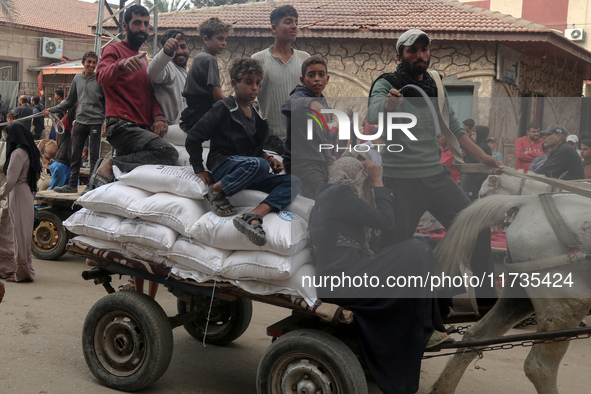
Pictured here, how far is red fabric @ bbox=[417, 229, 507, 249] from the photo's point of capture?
384 centimetres

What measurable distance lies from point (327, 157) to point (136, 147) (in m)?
1.55

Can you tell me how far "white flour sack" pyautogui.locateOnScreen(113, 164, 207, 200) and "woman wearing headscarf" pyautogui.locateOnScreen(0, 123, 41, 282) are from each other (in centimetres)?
275

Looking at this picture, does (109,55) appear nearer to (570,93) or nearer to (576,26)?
(570,93)

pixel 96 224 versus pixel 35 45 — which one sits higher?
pixel 35 45

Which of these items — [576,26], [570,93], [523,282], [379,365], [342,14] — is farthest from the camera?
[576,26]

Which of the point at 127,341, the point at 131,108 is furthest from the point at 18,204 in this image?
the point at 127,341

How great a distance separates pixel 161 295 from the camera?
22.1 feet

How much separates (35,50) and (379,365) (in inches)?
1083

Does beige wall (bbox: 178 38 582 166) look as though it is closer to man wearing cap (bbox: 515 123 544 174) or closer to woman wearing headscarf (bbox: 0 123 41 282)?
man wearing cap (bbox: 515 123 544 174)

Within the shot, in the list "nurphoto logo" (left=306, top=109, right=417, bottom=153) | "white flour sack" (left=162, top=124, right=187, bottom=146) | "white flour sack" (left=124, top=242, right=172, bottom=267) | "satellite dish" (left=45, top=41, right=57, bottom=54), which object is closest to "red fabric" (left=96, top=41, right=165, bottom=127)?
"white flour sack" (left=162, top=124, right=187, bottom=146)

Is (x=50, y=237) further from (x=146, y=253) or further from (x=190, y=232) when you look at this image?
(x=190, y=232)

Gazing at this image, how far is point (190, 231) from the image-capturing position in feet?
12.2

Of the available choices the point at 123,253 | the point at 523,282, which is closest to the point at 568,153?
the point at 523,282

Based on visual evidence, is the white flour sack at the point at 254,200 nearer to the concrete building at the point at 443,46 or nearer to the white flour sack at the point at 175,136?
the white flour sack at the point at 175,136
